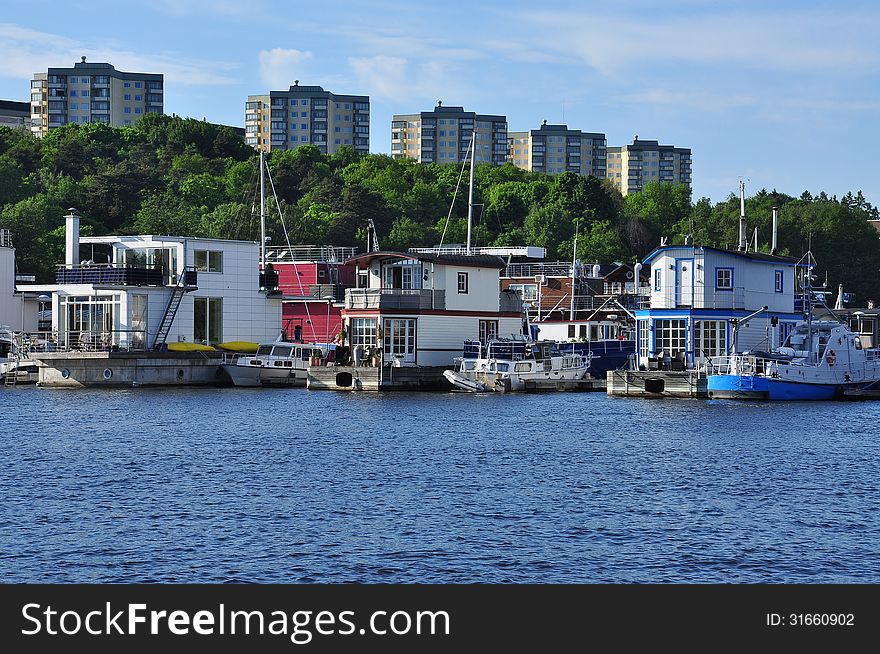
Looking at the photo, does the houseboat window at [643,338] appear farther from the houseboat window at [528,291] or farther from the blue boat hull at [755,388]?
the houseboat window at [528,291]

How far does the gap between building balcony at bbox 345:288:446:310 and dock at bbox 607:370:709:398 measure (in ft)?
41.2

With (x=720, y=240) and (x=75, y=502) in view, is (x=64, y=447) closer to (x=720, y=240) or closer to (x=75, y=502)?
(x=75, y=502)

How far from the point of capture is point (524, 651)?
20328mm

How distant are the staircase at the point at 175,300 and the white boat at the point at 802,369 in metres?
31.3

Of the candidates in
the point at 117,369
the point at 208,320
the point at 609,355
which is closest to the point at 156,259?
the point at 208,320

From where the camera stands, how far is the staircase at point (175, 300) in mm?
79438

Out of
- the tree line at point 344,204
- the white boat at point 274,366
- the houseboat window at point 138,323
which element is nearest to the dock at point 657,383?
the white boat at point 274,366

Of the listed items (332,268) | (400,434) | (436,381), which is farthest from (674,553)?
(332,268)

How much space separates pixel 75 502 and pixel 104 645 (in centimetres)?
1646

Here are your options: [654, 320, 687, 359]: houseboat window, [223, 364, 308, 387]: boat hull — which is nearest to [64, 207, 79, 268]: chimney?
[223, 364, 308, 387]: boat hull

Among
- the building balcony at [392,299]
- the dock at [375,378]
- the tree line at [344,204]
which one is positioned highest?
the tree line at [344,204]

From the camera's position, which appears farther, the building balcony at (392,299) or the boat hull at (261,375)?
the boat hull at (261,375)

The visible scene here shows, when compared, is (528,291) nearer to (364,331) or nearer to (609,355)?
(609,355)

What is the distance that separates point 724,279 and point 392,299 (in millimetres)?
18799
